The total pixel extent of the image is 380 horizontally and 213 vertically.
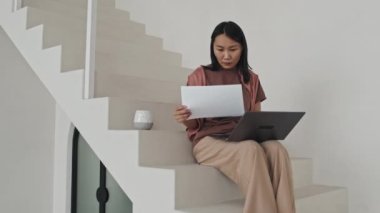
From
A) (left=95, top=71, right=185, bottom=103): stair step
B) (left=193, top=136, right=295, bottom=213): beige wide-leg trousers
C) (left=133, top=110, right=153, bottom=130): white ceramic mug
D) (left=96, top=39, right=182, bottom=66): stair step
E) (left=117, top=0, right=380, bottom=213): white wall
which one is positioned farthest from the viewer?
(left=96, top=39, right=182, bottom=66): stair step

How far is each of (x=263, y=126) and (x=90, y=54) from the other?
2.79 feet

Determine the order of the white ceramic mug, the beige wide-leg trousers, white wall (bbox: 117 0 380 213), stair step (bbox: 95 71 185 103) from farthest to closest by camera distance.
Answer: white wall (bbox: 117 0 380 213)
stair step (bbox: 95 71 185 103)
the white ceramic mug
the beige wide-leg trousers

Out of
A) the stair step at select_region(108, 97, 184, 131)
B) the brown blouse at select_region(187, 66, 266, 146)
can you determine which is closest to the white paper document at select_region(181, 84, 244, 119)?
the brown blouse at select_region(187, 66, 266, 146)

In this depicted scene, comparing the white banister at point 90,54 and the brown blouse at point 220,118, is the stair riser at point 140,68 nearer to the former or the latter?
the white banister at point 90,54

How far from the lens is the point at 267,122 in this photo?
1.62 m

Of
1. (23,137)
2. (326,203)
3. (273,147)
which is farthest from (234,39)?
(23,137)

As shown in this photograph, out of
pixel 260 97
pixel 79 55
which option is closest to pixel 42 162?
pixel 79 55

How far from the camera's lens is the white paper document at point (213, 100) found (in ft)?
5.41

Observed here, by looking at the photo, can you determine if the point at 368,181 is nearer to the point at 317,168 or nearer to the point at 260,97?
the point at 317,168

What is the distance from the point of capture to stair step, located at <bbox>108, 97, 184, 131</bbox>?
6.07ft

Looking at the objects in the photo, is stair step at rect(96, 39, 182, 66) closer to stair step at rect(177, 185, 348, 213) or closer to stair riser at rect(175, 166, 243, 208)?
stair riser at rect(175, 166, 243, 208)

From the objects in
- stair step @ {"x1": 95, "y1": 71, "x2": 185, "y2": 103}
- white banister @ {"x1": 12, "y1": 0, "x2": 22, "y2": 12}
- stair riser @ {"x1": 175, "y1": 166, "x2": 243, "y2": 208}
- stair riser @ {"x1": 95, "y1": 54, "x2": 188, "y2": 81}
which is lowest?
stair riser @ {"x1": 175, "y1": 166, "x2": 243, "y2": 208}

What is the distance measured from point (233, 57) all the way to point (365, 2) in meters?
0.89

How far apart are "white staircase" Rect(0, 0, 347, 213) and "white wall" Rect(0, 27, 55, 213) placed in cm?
75
